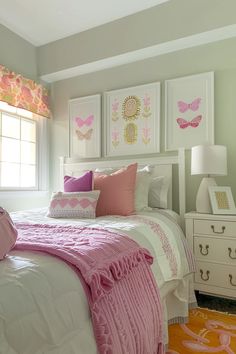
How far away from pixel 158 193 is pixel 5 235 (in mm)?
1652

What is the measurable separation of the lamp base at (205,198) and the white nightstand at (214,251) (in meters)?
0.10

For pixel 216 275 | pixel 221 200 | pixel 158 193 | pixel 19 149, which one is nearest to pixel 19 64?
pixel 19 149

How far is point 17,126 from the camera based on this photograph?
9.96 ft

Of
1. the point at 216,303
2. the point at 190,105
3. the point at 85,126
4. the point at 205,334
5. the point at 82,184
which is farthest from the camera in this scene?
the point at 85,126

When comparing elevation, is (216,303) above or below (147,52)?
below

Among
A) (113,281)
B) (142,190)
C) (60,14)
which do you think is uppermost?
(60,14)

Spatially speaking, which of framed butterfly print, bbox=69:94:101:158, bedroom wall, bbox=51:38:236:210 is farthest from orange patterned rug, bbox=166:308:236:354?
framed butterfly print, bbox=69:94:101:158

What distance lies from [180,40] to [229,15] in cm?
43

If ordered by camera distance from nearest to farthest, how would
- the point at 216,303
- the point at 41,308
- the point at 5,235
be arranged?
1. the point at 41,308
2. the point at 5,235
3. the point at 216,303

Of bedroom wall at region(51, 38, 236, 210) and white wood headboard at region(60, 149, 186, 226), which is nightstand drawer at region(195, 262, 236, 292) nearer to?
white wood headboard at region(60, 149, 186, 226)

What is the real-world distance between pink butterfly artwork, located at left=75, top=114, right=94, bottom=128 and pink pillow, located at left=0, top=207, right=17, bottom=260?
220 centimetres

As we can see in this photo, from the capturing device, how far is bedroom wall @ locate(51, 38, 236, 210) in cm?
239

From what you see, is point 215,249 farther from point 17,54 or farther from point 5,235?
point 17,54

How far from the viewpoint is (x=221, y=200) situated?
215cm
